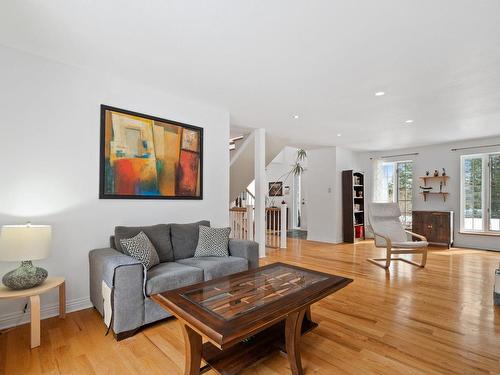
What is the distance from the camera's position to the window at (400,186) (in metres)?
6.92

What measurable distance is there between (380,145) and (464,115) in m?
2.43

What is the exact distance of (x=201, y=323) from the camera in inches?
53.8

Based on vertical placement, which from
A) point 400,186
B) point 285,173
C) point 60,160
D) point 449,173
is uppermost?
point 285,173

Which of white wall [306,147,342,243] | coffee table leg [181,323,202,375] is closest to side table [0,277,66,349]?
coffee table leg [181,323,202,375]

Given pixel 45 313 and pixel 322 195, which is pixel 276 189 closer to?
pixel 322 195

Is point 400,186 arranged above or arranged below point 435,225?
above

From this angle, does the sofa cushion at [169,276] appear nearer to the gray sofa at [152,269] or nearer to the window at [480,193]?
the gray sofa at [152,269]

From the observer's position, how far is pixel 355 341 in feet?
6.87

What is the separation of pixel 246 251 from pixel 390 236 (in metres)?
3.03

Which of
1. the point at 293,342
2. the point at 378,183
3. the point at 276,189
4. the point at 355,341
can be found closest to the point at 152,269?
the point at 293,342

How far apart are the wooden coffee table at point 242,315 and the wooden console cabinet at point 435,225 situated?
17.6 feet

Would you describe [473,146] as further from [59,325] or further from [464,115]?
[59,325]

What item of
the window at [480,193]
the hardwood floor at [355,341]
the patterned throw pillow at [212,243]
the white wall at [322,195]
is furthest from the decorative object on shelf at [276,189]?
the patterned throw pillow at [212,243]

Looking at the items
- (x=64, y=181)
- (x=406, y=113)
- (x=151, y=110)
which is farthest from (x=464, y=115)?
(x=64, y=181)
